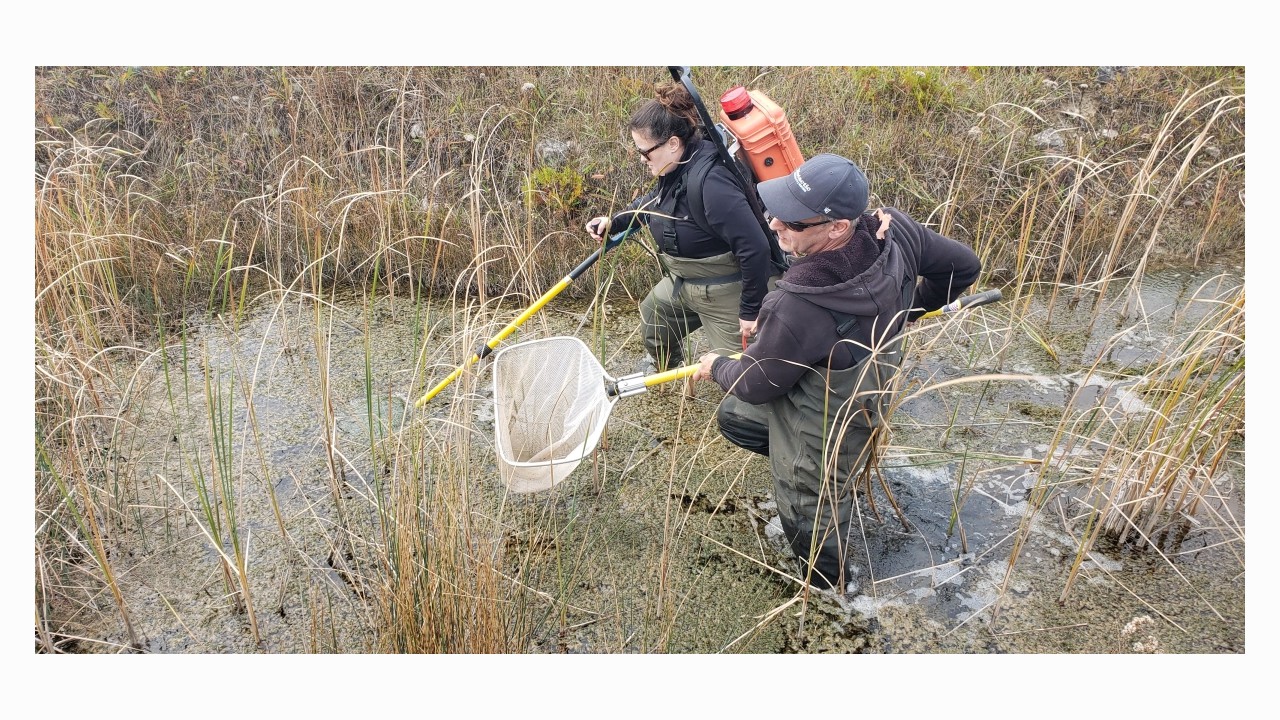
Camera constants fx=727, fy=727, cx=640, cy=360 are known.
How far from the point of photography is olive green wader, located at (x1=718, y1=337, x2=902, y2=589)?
6.59ft

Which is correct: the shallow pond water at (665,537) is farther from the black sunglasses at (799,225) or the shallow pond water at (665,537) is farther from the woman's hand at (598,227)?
the woman's hand at (598,227)

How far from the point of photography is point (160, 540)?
2.53m

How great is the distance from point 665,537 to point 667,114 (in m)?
1.42

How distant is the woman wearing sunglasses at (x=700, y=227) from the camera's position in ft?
8.25

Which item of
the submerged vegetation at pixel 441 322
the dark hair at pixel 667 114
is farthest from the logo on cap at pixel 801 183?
the dark hair at pixel 667 114

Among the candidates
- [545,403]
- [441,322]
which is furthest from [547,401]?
[441,322]

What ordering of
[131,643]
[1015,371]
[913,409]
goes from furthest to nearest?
[1015,371] < [913,409] < [131,643]

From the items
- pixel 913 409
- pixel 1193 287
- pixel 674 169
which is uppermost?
pixel 674 169

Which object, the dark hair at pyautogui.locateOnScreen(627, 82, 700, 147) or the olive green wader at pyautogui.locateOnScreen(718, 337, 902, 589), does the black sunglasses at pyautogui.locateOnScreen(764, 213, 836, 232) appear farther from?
the dark hair at pyautogui.locateOnScreen(627, 82, 700, 147)

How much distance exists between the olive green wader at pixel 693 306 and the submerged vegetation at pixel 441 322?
209 mm

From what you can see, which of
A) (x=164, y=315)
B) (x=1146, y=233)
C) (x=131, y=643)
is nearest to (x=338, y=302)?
(x=164, y=315)

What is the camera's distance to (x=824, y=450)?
1940 millimetres
